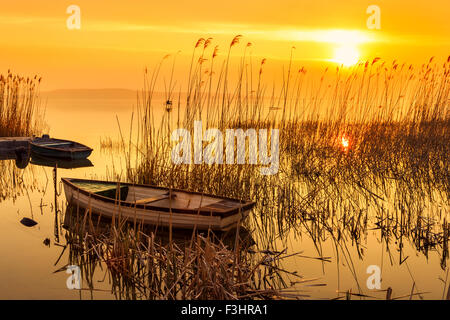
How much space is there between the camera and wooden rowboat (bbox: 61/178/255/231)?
620 centimetres

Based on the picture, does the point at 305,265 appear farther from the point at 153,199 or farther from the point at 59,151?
the point at 59,151

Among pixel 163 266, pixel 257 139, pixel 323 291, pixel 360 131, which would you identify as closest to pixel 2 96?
pixel 257 139

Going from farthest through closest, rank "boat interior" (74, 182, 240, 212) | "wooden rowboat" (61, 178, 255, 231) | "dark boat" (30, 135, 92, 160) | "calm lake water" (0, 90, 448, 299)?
"dark boat" (30, 135, 92, 160) → "boat interior" (74, 182, 240, 212) → "wooden rowboat" (61, 178, 255, 231) → "calm lake water" (0, 90, 448, 299)

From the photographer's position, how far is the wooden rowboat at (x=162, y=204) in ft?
20.3

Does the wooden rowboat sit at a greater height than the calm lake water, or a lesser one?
greater

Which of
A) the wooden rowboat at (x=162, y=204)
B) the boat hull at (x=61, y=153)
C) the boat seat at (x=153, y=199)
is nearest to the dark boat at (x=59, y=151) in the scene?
the boat hull at (x=61, y=153)

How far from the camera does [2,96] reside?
1477 centimetres

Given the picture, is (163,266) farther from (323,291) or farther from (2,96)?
(2,96)

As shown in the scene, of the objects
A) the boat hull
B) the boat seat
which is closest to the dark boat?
the boat hull

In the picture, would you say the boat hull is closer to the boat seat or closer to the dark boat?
the dark boat

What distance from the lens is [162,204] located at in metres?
7.40

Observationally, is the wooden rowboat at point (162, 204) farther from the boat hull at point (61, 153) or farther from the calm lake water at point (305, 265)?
the boat hull at point (61, 153)
